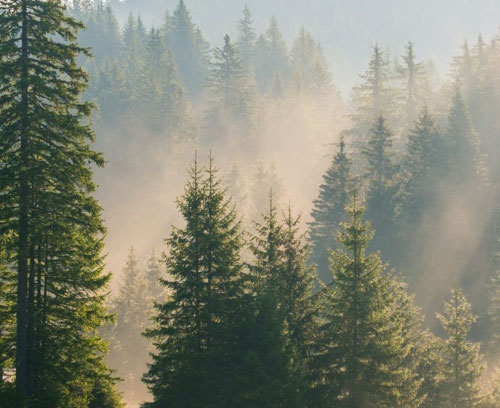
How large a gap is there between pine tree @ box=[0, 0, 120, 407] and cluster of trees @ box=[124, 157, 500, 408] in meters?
3.50

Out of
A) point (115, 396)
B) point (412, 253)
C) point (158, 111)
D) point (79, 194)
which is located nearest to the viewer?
point (79, 194)

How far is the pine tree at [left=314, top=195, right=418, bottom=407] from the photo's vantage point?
69.1ft

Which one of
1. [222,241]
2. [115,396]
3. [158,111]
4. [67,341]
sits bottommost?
[115,396]

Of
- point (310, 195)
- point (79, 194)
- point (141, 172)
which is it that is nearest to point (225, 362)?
point (79, 194)

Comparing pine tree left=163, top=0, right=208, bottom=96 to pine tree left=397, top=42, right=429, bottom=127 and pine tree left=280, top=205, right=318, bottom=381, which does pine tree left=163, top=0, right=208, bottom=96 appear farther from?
pine tree left=280, top=205, right=318, bottom=381

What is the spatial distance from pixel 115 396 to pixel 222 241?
7.64m

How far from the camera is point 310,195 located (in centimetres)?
8694

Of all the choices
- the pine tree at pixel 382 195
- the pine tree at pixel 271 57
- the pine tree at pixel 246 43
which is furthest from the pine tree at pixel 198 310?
the pine tree at pixel 246 43

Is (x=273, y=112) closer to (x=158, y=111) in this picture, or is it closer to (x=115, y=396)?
(x=158, y=111)

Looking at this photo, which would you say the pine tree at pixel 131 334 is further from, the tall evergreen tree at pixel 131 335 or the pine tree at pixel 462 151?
the pine tree at pixel 462 151

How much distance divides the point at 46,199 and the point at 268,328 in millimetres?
9125

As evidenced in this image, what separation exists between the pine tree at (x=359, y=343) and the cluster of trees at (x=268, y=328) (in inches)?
1.6

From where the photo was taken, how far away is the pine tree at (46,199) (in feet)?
55.9

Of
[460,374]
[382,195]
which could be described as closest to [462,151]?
[382,195]
